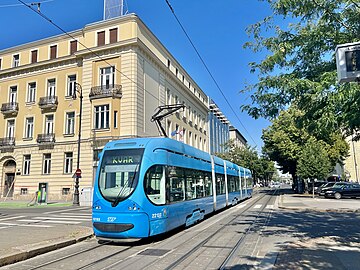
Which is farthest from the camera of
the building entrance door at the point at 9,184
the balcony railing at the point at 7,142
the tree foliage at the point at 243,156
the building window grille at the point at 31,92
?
the tree foliage at the point at 243,156

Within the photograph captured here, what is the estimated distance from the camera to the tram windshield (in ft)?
29.3

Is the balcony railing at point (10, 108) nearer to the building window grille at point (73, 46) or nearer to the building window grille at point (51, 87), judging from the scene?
the building window grille at point (51, 87)

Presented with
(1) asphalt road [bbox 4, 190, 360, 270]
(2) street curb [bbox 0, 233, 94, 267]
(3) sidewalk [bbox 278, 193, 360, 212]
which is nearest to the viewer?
(1) asphalt road [bbox 4, 190, 360, 270]

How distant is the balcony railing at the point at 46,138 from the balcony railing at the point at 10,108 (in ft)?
16.7

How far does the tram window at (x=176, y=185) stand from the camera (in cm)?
1007

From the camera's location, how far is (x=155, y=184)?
937 centimetres

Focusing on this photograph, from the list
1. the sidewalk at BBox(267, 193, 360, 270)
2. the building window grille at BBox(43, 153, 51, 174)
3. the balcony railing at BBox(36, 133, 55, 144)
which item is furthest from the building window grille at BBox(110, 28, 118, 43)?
the sidewalk at BBox(267, 193, 360, 270)

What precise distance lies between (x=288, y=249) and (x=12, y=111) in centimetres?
3530

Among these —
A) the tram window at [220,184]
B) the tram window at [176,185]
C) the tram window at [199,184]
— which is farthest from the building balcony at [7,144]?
the tram window at [176,185]

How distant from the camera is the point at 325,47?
7543 millimetres

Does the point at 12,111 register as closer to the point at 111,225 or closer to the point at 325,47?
the point at 111,225

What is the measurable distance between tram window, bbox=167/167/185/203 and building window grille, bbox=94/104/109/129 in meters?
20.0

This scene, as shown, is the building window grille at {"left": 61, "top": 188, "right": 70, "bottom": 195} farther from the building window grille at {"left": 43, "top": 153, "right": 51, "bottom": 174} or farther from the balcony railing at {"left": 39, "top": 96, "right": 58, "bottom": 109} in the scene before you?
the balcony railing at {"left": 39, "top": 96, "right": 58, "bottom": 109}

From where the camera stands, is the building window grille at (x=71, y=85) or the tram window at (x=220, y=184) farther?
the building window grille at (x=71, y=85)
